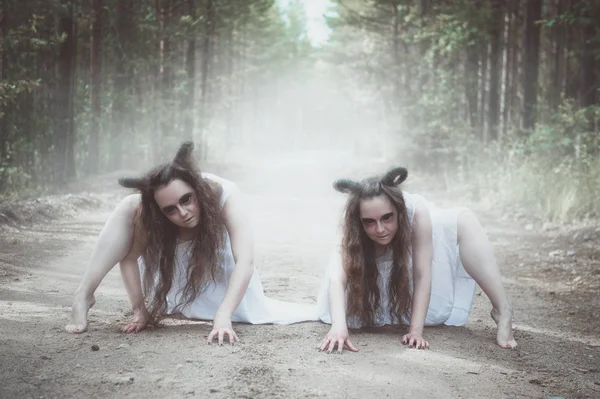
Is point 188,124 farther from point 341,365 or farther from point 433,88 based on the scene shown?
point 341,365

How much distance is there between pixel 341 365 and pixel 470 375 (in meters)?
0.72

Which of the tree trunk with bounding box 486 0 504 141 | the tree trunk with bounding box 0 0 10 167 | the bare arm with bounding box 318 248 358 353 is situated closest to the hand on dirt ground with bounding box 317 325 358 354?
the bare arm with bounding box 318 248 358 353

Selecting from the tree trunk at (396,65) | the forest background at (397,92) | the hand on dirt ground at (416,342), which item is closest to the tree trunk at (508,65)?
the forest background at (397,92)

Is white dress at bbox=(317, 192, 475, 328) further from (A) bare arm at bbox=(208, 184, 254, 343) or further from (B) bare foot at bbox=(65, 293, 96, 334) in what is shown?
(B) bare foot at bbox=(65, 293, 96, 334)

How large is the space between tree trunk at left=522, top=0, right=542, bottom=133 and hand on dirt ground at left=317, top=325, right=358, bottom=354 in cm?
1138

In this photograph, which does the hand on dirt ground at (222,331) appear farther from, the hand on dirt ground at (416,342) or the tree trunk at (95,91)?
the tree trunk at (95,91)

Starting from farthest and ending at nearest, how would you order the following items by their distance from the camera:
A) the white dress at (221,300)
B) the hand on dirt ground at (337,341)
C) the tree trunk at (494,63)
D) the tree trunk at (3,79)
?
1. the tree trunk at (494,63)
2. the tree trunk at (3,79)
3. the white dress at (221,300)
4. the hand on dirt ground at (337,341)

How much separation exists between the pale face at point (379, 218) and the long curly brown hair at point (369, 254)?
1.4 inches

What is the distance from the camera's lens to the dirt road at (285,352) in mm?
2994

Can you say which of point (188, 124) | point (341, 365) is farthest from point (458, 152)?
point (341, 365)

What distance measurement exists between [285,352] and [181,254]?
1.12 metres

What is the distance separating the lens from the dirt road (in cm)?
299

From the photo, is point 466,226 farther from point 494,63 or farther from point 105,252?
point 494,63

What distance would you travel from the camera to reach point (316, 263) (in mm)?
7148
